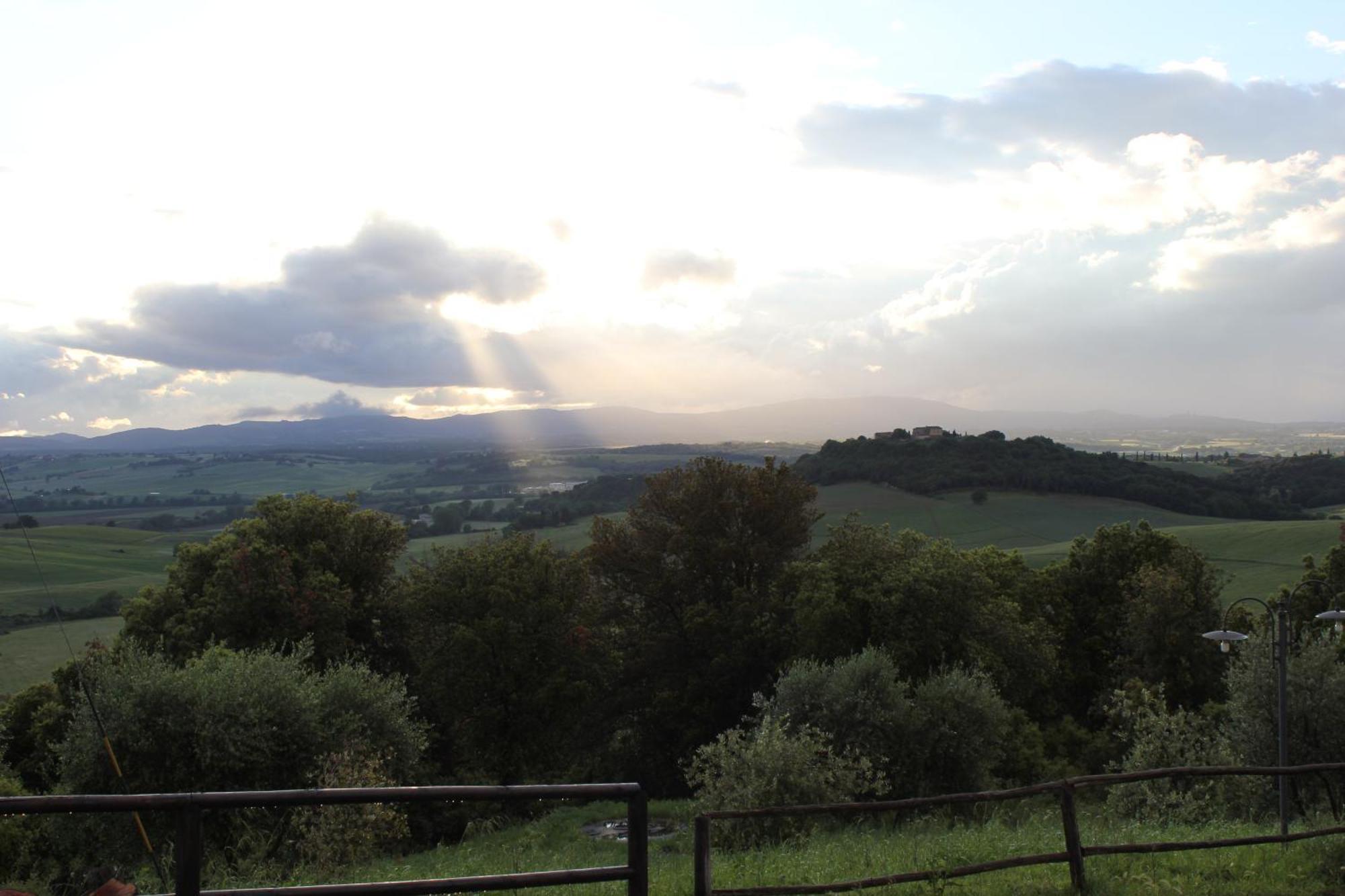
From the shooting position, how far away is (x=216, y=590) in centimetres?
3247

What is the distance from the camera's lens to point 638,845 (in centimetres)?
531

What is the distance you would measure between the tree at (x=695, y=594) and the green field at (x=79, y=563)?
49.2m

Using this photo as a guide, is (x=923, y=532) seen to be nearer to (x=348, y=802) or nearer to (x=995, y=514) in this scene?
(x=995, y=514)

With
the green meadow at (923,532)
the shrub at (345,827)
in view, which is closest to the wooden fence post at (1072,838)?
the shrub at (345,827)

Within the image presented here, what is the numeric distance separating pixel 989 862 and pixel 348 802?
201 inches

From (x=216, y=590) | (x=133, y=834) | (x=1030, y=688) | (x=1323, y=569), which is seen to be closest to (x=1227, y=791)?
(x=1030, y=688)

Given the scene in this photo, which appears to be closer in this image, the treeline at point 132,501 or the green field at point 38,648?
the green field at point 38,648

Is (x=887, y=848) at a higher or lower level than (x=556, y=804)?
higher

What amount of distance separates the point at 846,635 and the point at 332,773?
19.3 m

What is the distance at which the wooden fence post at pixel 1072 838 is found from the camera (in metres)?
7.11

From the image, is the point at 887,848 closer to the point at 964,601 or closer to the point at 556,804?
the point at 556,804

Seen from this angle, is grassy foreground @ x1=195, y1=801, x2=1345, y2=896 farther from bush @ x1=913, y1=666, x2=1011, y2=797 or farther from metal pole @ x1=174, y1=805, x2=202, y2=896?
bush @ x1=913, y1=666, x2=1011, y2=797

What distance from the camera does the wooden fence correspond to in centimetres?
445

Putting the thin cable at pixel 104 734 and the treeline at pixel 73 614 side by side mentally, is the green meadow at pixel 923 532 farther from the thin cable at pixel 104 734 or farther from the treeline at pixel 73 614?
the thin cable at pixel 104 734
